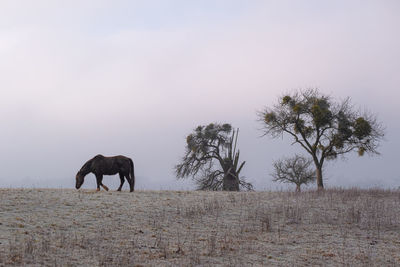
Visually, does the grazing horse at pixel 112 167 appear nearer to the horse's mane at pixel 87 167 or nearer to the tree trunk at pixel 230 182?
the horse's mane at pixel 87 167

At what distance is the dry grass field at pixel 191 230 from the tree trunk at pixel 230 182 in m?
21.0

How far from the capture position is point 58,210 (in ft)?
56.9

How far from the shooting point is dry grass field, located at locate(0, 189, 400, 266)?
11.2 meters

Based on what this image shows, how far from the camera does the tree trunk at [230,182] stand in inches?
1750

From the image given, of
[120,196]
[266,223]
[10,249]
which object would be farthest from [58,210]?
[266,223]

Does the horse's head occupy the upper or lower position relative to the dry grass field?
upper

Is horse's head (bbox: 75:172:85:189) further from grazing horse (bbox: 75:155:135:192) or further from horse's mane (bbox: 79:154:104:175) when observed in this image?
grazing horse (bbox: 75:155:135:192)

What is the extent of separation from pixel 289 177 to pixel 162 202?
111 feet

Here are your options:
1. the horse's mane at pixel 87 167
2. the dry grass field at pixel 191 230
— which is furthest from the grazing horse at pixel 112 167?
the dry grass field at pixel 191 230

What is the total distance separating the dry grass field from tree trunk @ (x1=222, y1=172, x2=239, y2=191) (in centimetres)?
2099

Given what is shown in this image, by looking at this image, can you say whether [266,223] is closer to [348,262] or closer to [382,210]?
[348,262]

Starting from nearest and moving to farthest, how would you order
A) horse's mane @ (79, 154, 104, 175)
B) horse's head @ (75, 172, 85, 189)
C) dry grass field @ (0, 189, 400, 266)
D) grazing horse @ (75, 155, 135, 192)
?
dry grass field @ (0, 189, 400, 266) → grazing horse @ (75, 155, 135, 192) → horse's mane @ (79, 154, 104, 175) → horse's head @ (75, 172, 85, 189)

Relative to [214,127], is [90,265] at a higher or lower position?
lower

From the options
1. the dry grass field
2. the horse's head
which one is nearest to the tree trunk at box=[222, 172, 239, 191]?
the dry grass field
